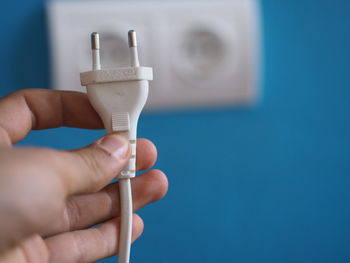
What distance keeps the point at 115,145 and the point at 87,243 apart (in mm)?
163

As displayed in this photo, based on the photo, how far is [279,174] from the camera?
694 mm

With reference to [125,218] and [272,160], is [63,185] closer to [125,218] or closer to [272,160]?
[125,218]

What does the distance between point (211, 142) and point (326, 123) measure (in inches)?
7.8

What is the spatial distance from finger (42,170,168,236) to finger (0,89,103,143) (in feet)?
0.28

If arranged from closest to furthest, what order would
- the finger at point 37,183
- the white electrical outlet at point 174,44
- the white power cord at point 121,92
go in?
the finger at point 37,183 < the white power cord at point 121,92 < the white electrical outlet at point 174,44

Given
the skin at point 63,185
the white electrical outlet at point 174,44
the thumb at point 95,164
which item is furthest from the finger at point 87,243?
the white electrical outlet at point 174,44

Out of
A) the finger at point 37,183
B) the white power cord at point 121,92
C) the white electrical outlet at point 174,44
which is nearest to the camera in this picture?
the finger at point 37,183

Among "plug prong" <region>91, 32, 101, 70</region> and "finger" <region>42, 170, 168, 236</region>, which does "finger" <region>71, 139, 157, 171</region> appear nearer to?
"finger" <region>42, 170, 168, 236</region>

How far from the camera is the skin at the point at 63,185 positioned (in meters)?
0.31

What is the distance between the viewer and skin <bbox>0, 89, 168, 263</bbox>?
1.01 feet

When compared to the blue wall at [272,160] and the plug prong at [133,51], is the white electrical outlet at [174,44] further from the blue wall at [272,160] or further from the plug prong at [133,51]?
the plug prong at [133,51]

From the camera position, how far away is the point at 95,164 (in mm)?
359

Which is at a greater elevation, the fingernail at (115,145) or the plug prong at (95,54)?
the plug prong at (95,54)

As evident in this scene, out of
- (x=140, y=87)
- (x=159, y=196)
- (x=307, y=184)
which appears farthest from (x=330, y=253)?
(x=140, y=87)
